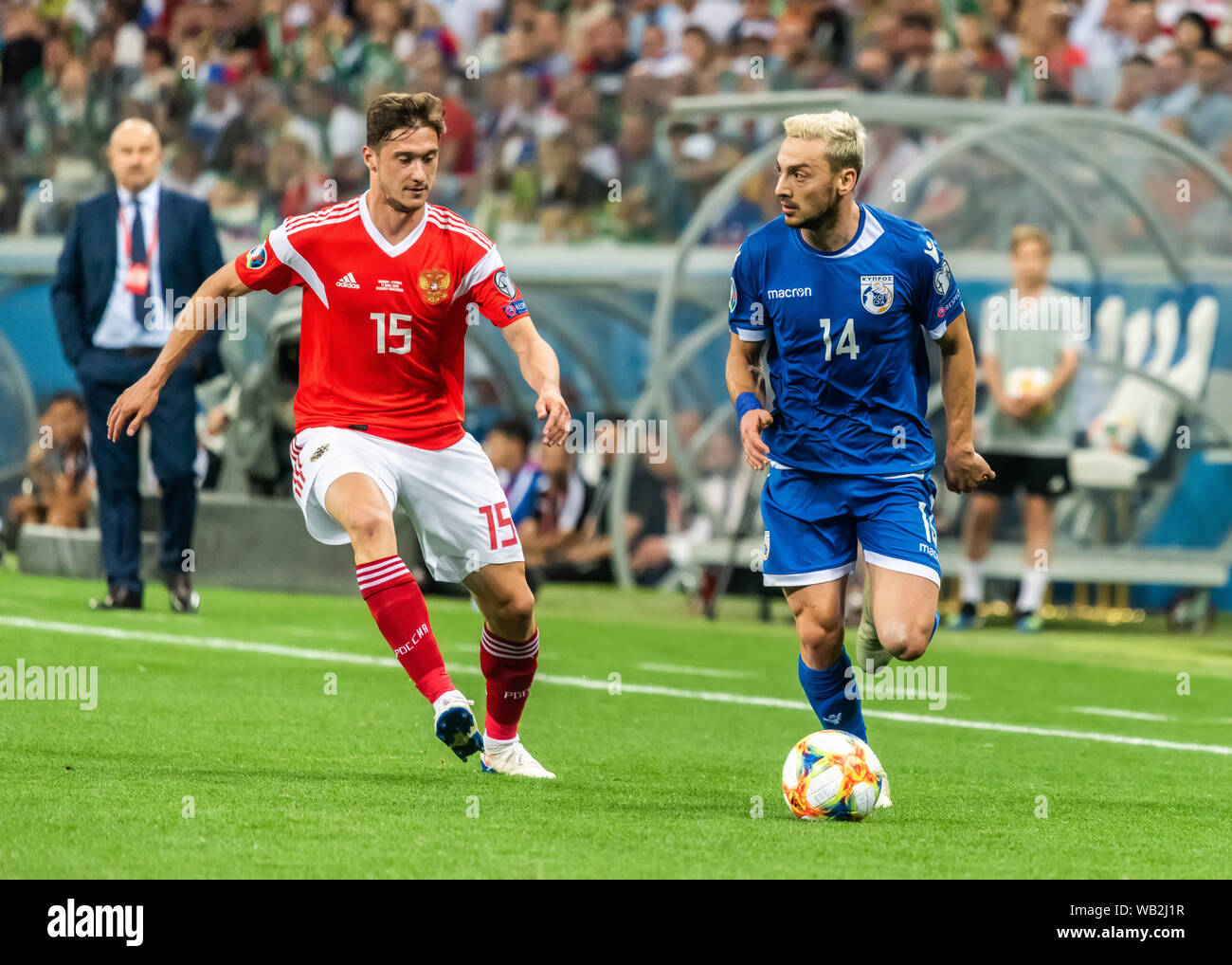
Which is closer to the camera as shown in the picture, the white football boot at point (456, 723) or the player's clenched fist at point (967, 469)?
the white football boot at point (456, 723)

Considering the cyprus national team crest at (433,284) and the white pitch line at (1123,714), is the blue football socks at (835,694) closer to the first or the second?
the cyprus national team crest at (433,284)

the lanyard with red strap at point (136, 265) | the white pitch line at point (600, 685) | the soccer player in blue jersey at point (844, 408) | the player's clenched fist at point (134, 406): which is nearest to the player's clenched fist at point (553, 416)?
the soccer player in blue jersey at point (844, 408)

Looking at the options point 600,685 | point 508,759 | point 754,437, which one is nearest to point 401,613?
point 508,759

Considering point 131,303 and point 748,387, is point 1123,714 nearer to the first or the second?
point 748,387

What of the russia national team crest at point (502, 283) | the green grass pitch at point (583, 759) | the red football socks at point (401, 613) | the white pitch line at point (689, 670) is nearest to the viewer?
the green grass pitch at point (583, 759)

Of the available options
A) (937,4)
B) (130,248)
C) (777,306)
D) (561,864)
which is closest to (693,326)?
(937,4)

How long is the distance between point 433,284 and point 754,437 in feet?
4.08

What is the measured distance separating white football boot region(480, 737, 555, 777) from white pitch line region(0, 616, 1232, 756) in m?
2.81

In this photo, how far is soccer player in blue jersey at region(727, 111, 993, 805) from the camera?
6.75 meters

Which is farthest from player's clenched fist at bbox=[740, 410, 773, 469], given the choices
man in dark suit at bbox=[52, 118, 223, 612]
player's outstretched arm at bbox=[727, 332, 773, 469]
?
man in dark suit at bbox=[52, 118, 223, 612]

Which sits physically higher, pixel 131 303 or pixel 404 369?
pixel 131 303

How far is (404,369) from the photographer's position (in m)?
7.04

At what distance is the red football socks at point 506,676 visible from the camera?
704 cm
